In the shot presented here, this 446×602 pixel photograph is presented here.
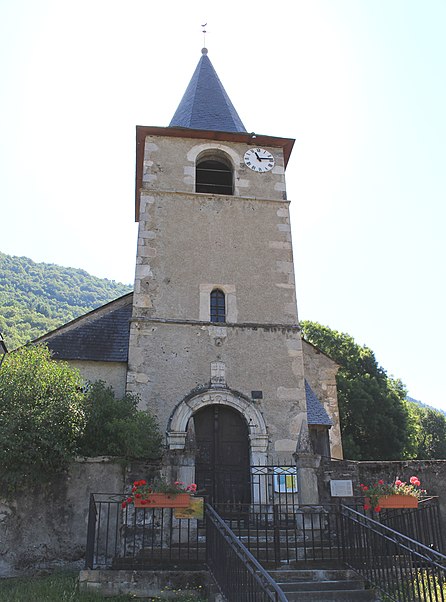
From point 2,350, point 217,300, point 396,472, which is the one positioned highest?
point 217,300

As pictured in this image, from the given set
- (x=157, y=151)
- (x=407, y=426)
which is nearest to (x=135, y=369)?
(x=157, y=151)

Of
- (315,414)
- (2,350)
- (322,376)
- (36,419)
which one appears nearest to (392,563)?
(36,419)

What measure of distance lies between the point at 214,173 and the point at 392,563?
1274 cm

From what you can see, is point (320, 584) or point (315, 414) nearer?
point (320, 584)

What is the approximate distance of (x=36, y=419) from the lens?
31.6 ft

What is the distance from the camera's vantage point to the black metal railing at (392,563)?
689 cm

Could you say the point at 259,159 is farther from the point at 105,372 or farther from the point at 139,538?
the point at 139,538

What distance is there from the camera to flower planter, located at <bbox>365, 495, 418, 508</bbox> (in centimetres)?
922

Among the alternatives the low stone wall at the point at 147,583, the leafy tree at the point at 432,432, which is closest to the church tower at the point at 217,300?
the low stone wall at the point at 147,583

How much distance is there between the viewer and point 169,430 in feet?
40.4

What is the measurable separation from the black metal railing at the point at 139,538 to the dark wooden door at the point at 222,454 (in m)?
2.40

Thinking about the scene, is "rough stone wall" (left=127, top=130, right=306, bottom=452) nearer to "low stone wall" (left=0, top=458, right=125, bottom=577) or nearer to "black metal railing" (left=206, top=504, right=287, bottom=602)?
Answer: "low stone wall" (left=0, top=458, right=125, bottom=577)

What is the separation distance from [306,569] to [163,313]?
728 centimetres

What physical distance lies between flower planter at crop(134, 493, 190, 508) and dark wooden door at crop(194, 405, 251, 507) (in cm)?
336
